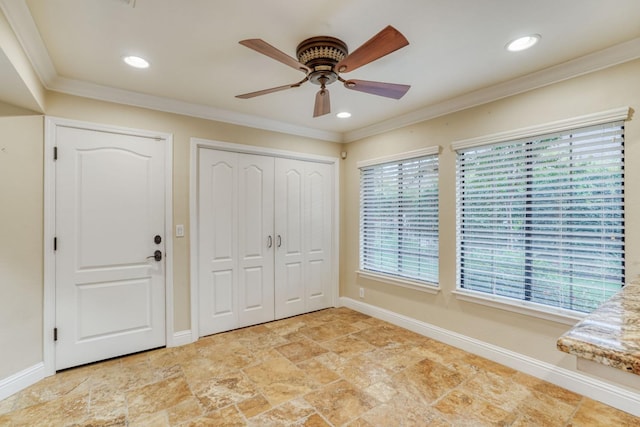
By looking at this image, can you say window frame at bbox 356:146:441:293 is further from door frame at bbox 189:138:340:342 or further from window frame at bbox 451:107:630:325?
door frame at bbox 189:138:340:342

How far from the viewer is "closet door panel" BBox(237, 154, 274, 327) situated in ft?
11.8

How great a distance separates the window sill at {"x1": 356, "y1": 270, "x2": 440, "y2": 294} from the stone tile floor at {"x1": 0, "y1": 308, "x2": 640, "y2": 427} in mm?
549

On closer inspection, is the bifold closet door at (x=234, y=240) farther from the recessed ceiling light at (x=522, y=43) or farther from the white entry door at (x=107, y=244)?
the recessed ceiling light at (x=522, y=43)

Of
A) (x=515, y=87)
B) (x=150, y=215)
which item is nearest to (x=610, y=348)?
(x=515, y=87)

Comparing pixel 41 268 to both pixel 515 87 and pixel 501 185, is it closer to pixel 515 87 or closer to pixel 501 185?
pixel 501 185


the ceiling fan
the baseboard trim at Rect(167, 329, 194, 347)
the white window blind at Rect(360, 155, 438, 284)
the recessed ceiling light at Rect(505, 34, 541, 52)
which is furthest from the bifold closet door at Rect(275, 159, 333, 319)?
the recessed ceiling light at Rect(505, 34, 541, 52)

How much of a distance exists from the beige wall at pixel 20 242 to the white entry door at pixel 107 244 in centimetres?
14

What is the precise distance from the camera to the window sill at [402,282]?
328 cm

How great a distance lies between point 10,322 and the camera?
2289 millimetres

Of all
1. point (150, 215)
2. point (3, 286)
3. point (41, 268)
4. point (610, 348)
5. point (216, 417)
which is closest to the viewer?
point (610, 348)

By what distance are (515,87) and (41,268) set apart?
418cm

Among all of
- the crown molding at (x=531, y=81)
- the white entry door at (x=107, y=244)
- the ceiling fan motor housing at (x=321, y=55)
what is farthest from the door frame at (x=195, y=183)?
the ceiling fan motor housing at (x=321, y=55)

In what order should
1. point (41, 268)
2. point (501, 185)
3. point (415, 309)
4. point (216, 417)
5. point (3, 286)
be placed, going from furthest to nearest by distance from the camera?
point (415, 309) < point (501, 185) < point (41, 268) < point (3, 286) < point (216, 417)

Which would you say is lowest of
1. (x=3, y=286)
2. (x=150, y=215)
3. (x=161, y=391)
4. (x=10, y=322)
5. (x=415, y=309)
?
(x=161, y=391)
